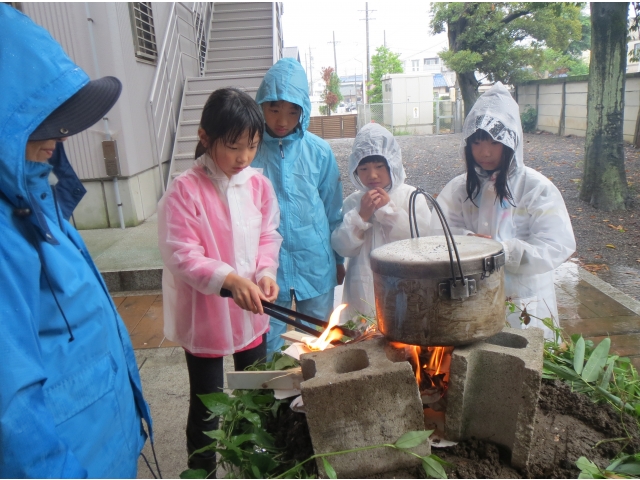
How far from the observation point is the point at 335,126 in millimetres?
6379

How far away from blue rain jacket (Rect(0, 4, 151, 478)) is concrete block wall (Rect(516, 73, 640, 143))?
20.1 ft

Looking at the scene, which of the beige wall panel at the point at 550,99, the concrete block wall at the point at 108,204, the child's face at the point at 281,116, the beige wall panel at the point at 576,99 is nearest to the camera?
the child's face at the point at 281,116

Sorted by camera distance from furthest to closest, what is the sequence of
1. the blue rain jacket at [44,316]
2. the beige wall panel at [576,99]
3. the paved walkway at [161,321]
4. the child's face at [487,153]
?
1. the beige wall panel at [576,99]
2. the paved walkway at [161,321]
3. the child's face at [487,153]
4. the blue rain jacket at [44,316]

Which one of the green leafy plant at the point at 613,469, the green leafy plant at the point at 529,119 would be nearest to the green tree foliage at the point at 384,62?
the green leafy plant at the point at 529,119

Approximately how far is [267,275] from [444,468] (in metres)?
0.98

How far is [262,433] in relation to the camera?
145cm

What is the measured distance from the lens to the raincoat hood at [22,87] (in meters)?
1.07

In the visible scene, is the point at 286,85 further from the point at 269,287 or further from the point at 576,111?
the point at 576,111

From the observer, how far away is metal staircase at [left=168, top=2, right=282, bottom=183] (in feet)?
26.0

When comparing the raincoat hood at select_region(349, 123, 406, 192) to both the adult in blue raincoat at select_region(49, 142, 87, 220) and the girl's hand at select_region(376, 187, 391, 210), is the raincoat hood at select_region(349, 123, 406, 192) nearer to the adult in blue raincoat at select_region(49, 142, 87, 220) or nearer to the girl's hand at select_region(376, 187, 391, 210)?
the girl's hand at select_region(376, 187, 391, 210)

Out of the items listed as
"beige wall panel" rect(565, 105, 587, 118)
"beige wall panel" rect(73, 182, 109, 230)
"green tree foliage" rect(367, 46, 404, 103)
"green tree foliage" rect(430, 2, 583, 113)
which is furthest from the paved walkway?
"green tree foliage" rect(367, 46, 404, 103)

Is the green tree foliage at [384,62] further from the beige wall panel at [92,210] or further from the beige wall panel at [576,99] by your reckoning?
the beige wall panel at [92,210]

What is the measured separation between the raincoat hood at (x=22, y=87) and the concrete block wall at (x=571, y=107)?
6.13 m

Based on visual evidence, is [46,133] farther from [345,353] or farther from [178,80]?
[178,80]
